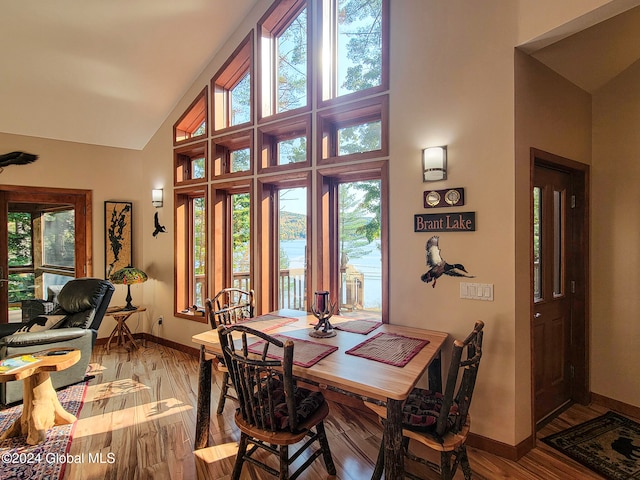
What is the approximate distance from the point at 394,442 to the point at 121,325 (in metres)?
4.42

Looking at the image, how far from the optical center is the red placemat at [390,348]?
2.12 m

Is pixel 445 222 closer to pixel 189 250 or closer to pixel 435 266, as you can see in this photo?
pixel 435 266

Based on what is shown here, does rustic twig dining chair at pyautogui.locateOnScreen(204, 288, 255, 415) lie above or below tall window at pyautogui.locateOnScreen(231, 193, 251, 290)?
below

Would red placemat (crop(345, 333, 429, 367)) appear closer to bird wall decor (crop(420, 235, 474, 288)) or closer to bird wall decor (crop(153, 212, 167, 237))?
bird wall decor (crop(420, 235, 474, 288))

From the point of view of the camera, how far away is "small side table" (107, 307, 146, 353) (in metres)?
4.81

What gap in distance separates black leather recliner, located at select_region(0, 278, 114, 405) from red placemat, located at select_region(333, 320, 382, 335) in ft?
9.05

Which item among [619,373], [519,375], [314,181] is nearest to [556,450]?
[519,375]

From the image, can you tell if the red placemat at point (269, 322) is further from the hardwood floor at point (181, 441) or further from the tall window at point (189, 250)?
Result: the tall window at point (189, 250)

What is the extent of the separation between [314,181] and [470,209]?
1505 millimetres

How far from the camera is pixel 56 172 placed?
4824 mm

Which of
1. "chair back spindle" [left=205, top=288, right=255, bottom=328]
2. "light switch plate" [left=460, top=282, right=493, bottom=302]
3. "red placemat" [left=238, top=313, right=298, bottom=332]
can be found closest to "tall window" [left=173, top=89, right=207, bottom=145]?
"chair back spindle" [left=205, top=288, right=255, bottom=328]

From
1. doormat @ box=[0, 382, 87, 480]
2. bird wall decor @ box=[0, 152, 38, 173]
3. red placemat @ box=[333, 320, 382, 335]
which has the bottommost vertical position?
doormat @ box=[0, 382, 87, 480]

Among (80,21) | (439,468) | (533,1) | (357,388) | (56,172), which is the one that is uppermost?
(80,21)

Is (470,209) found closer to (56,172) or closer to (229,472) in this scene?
(229,472)
